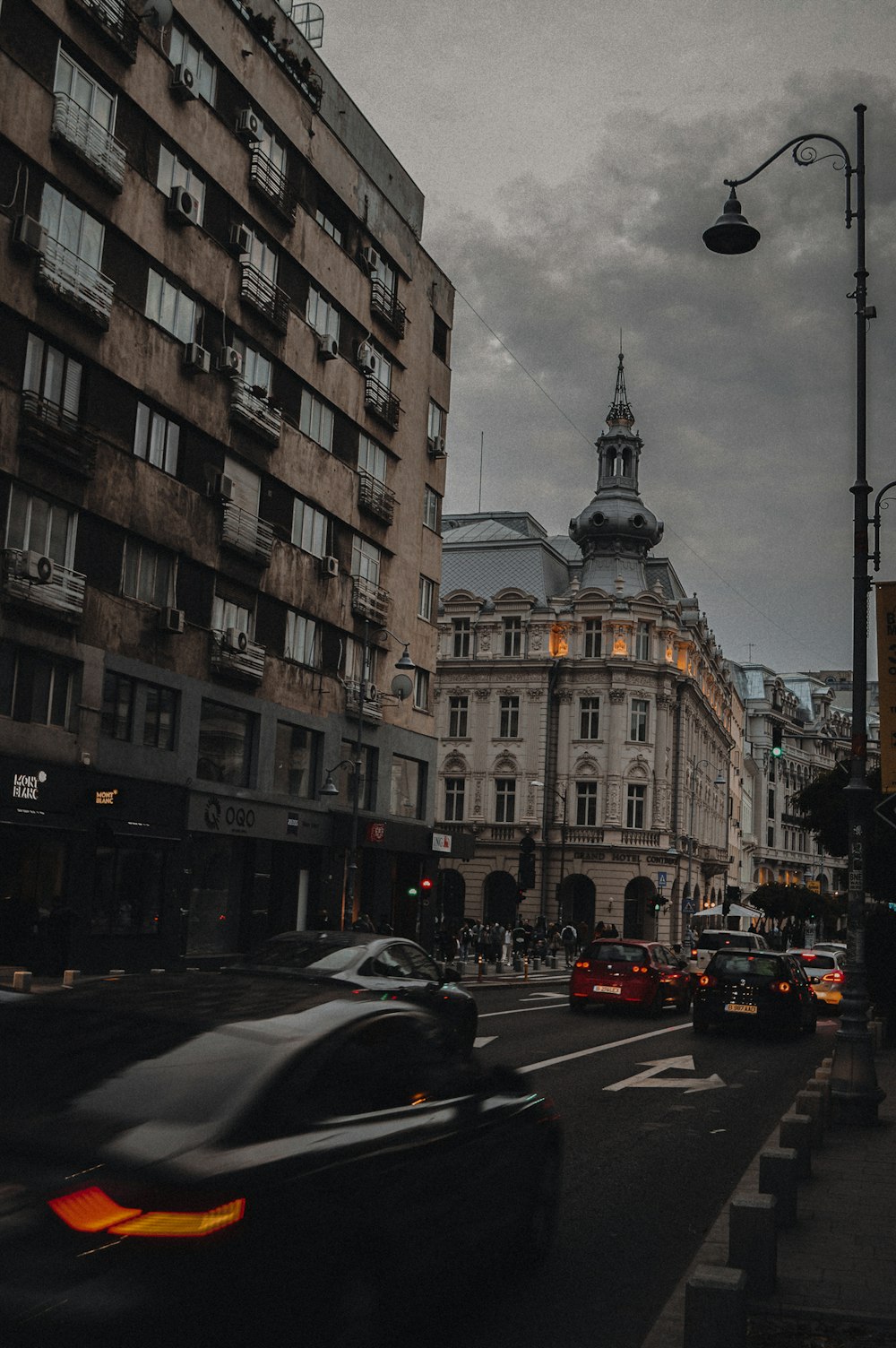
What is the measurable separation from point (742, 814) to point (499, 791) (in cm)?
4780

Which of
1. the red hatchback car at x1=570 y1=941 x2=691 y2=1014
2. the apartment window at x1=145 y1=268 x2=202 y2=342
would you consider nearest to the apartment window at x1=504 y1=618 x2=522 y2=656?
the apartment window at x1=145 y1=268 x2=202 y2=342

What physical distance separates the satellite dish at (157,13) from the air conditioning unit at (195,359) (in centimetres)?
658

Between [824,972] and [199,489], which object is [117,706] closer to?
[199,489]

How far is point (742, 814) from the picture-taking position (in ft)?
371

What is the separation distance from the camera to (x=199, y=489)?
2962cm

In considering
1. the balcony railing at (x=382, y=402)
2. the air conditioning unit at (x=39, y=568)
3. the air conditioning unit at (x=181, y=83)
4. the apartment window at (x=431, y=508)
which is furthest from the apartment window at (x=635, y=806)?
the air conditioning unit at (x=39, y=568)

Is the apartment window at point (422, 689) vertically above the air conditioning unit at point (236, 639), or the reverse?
the apartment window at point (422, 689)

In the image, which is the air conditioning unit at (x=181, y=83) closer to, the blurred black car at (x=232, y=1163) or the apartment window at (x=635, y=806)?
the blurred black car at (x=232, y=1163)

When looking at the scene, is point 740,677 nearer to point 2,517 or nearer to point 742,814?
point 742,814

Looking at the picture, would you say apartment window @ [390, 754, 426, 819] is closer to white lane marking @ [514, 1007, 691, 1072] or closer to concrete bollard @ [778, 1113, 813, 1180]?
white lane marking @ [514, 1007, 691, 1072]

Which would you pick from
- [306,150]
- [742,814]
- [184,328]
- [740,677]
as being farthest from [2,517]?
[740,677]

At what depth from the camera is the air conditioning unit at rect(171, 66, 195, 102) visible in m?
28.3

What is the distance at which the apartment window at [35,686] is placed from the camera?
930 inches

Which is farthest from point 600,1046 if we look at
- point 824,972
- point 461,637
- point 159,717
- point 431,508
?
point 461,637
